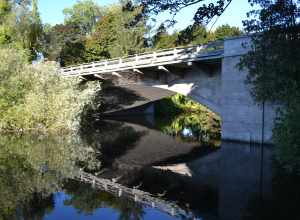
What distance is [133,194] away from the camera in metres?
11.0

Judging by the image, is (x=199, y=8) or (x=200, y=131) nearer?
(x=199, y=8)

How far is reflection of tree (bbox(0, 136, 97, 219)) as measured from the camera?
9758mm

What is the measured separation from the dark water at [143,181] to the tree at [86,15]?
4152cm

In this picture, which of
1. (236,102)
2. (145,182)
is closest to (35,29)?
(236,102)

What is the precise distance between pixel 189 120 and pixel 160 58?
34.7 feet

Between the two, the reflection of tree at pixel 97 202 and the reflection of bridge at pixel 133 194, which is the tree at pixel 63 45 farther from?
the reflection of tree at pixel 97 202

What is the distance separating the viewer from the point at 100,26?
4869 centimetres

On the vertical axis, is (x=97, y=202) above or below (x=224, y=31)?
below

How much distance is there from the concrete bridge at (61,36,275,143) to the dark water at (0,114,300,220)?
1.11 m

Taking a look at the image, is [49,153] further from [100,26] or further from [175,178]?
[100,26]

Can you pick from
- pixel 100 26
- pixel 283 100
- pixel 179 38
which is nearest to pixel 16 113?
pixel 179 38

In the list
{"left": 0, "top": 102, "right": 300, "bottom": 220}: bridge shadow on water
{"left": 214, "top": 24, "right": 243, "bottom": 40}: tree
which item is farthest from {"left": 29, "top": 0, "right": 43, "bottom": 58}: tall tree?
{"left": 0, "top": 102, "right": 300, "bottom": 220}: bridge shadow on water

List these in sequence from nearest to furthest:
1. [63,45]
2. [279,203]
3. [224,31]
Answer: [279,203]
[63,45]
[224,31]

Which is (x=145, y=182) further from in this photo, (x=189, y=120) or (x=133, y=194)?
(x=189, y=120)
